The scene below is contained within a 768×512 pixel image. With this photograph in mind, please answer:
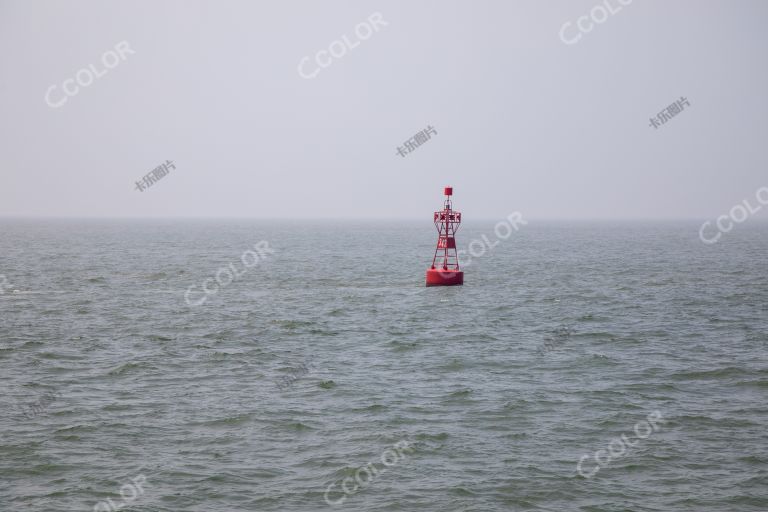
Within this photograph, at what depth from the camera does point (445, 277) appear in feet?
183

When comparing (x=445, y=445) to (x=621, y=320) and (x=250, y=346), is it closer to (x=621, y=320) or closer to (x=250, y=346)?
(x=250, y=346)

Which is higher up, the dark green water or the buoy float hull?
the buoy float hull

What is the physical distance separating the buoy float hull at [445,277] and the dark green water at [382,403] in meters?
5.46

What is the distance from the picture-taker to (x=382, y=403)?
80.6ft

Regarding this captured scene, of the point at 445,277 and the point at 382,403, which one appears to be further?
the point at 445,277

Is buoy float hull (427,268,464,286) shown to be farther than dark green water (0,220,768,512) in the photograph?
Yes

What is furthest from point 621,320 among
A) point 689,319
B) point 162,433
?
point 162,433

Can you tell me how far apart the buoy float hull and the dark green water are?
5461 millimetres

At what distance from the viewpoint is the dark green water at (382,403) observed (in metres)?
17.7

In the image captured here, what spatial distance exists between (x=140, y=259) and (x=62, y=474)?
76.8 m

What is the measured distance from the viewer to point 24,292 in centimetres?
5356

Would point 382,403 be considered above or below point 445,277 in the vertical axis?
below

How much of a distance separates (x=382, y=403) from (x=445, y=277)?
31.7 m

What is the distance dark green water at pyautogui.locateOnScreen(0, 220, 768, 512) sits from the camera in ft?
57.9
